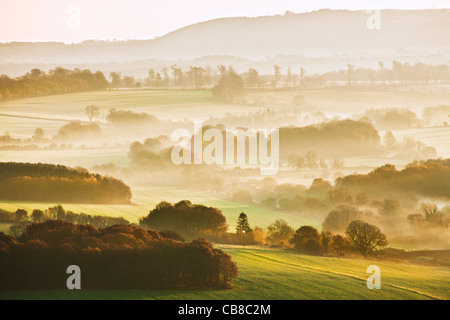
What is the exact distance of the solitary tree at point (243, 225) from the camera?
68.2 feet

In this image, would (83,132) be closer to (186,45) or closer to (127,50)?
(127,50)

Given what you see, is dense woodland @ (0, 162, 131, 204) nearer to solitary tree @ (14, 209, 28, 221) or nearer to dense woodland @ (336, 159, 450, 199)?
solitary tree @ (14, 209, 28, 221)

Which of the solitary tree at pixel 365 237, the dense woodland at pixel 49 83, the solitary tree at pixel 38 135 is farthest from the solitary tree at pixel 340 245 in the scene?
the solitary tree at pixel 38 135

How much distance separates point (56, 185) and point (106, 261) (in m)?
3.87

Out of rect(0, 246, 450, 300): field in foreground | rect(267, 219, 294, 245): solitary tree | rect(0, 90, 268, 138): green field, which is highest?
rect(0, 90, 268, 138): green field

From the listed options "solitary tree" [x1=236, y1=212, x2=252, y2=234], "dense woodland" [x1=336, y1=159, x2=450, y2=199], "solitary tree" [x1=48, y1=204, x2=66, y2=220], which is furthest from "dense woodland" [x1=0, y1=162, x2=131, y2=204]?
"dense woodland" [x1=336, y1=159, x2=450, y2=199]

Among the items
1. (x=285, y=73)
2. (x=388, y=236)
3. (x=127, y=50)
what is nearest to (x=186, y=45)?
(x=127, y=50)

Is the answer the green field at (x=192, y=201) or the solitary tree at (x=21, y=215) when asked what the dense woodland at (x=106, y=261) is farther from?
the green field at (x=192, y=201)

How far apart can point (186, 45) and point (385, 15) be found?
27.4 feet

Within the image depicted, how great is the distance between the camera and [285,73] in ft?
82.5

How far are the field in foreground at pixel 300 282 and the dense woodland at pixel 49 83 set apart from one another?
7780mm

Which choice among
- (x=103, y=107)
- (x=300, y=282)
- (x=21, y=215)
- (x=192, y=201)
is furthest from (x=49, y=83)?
(x=300, y=282)

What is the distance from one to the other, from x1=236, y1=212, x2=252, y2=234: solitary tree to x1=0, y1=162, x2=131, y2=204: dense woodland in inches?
148

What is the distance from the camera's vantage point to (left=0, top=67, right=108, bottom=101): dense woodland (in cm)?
2202
